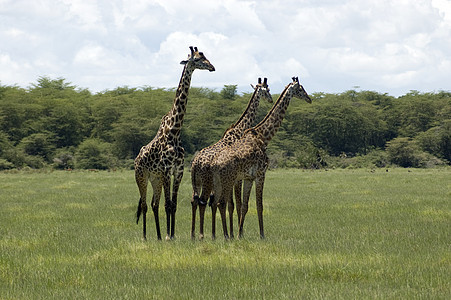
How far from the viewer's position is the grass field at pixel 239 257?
7.83 metres

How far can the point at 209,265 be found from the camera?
9398mm

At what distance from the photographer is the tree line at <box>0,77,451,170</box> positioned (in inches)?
2517

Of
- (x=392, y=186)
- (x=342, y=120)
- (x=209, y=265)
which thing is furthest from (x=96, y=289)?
(x=342, y=120)

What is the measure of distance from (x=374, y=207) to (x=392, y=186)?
33.6 ft

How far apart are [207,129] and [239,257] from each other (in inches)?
2470

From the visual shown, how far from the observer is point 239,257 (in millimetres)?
9766

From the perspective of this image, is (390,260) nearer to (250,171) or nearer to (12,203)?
(250,171)

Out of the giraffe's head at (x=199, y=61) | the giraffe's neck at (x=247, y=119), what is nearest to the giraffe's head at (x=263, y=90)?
the giraffe's neck at (x=247, y=119)

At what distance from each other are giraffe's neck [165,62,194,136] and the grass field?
2374 millimetres

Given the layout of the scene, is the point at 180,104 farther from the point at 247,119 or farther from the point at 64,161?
the point at 64,161

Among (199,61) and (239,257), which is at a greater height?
(199,61)

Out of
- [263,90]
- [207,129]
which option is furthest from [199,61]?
[207,129]

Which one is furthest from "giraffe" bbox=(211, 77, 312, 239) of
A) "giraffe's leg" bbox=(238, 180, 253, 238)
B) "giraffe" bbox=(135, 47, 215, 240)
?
"giraffe" bbox=(135, 47, 215, 240)

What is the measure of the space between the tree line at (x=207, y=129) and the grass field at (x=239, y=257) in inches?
1716
